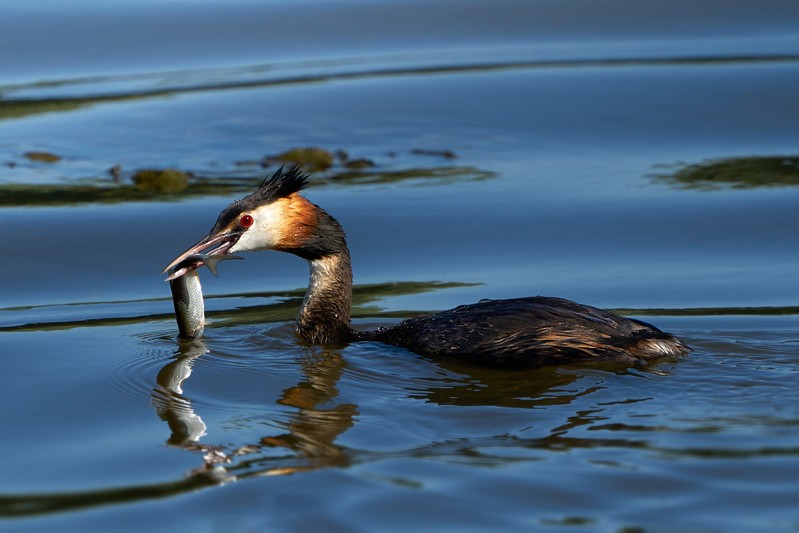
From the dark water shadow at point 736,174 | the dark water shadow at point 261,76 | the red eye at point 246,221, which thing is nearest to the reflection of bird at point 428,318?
the red eye at point 246,221

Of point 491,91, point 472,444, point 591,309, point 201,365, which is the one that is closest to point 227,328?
point 201,365

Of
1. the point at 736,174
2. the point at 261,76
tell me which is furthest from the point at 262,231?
the point at 261,76

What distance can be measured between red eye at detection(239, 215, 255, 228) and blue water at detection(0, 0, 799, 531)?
2.04 ft

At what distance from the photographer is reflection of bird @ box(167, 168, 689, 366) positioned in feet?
22.1

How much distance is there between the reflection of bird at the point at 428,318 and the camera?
6.73 metres

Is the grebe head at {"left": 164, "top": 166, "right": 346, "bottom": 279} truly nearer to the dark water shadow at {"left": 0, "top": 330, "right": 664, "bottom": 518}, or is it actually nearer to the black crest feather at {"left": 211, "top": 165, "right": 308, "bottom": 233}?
the black crest feather at {"left": 211, "top": 165, "right": 308, "bottom": 233}

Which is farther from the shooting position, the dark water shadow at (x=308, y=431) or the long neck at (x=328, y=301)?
the long neck at (x=328, y=301)

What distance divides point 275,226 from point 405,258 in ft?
6.26

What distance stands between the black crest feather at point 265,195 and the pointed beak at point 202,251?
0.19 feet

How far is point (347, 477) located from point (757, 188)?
6.41 metres

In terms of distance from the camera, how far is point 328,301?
7.77 metres

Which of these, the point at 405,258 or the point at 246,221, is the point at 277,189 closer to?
→ the point at 246,221

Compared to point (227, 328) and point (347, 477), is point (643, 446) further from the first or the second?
point (227, 328)

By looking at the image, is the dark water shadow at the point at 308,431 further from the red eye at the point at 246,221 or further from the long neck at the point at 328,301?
the red eye at the point at 246,221
